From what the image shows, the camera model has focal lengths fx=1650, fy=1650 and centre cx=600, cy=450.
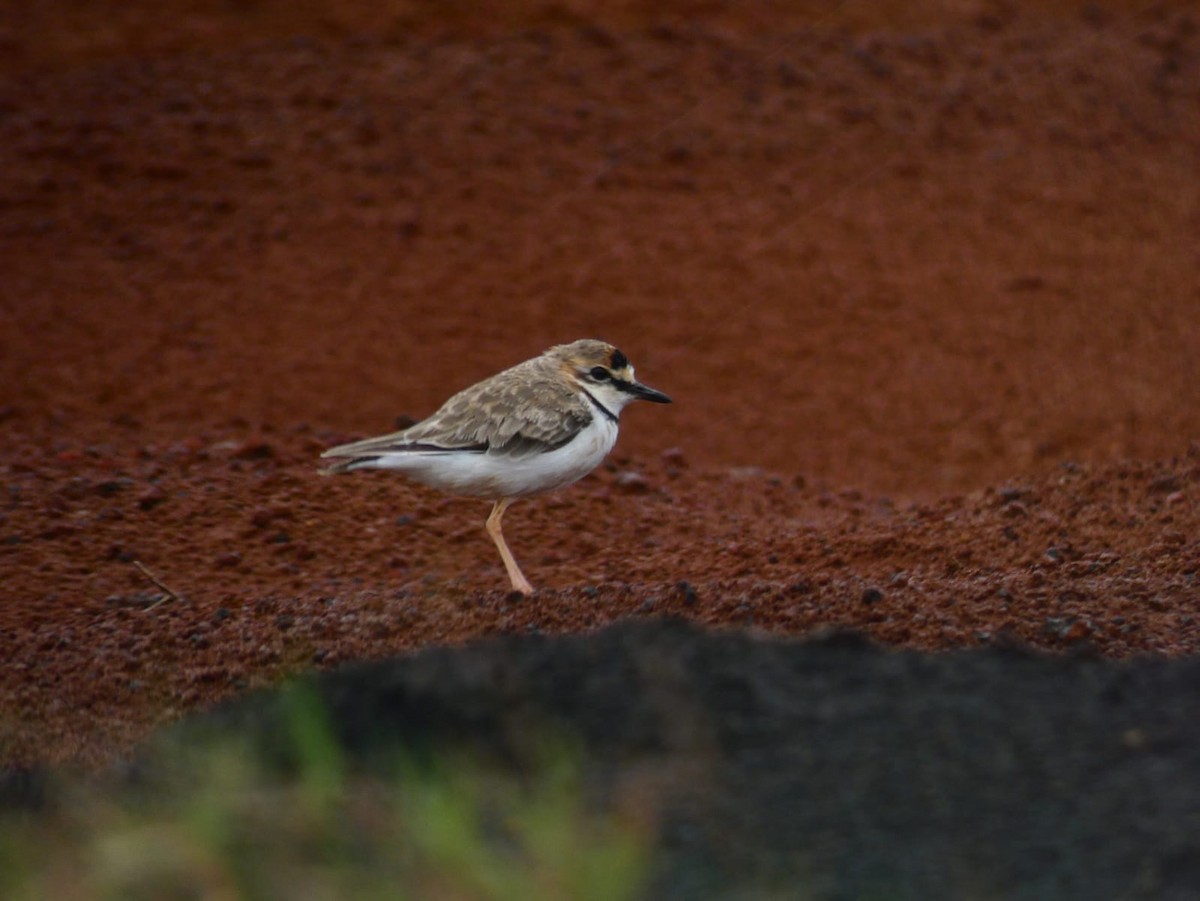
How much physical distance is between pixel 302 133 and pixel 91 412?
14.0 feet

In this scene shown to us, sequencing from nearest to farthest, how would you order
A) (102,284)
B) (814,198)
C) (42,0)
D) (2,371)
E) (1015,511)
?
(1015,511), (2,371), (102,284), (814,198), (42,0)

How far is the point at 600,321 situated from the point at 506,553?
180 inches

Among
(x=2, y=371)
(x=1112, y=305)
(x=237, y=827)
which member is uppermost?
(x=237, y=827)

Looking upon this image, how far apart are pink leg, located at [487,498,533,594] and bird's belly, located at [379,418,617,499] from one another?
267mm

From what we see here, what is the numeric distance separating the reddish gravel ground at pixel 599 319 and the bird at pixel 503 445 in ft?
1.44

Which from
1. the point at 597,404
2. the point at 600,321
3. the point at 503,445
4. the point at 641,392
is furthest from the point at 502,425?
the point at 600,321

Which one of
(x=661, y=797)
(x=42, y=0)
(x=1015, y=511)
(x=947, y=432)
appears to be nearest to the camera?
(x=661, y=797)

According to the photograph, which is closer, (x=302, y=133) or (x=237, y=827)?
(x=237, y=827)

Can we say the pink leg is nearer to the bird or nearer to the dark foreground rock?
the bird

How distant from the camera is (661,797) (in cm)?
438

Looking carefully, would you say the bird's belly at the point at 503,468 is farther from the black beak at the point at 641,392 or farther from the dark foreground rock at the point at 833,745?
the dark foreground rock at the point at 833,745

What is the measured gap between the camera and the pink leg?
21.1 feet

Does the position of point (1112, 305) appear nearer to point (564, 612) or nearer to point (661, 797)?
point (564, 612)

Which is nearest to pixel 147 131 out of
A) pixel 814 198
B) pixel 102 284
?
pixel 102 284
